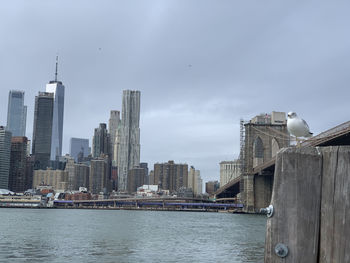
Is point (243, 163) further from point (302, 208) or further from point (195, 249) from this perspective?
point (302, 208)

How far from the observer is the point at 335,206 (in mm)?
3104

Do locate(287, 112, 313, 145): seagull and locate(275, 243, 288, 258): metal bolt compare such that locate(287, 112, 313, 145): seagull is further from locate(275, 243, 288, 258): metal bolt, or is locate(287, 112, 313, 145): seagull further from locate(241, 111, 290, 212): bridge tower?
locate(241, 111, 290, 212): bridge tower

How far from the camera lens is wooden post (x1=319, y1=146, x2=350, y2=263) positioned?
10.1 ft

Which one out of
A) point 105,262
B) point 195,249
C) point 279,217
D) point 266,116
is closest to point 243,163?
point 266,116

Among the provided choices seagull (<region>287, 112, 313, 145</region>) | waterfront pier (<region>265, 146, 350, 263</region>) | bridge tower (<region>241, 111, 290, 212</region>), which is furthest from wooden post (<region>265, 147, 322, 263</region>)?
bridge tower (<region>241, 111, 290, 212</region>)

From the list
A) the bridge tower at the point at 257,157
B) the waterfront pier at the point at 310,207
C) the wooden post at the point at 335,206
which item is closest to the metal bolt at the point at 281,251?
the waterfront pier at the point at 310,207

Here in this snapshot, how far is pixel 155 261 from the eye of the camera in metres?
22.2

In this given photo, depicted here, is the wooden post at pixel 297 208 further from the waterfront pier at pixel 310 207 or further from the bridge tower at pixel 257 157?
the bridge tower at pixel 257 157

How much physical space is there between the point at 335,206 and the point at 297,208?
0.87ft

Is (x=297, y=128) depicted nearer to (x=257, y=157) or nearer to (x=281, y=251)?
(x=281, y=251)

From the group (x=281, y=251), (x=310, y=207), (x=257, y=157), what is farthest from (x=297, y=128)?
(x=257, y=157)

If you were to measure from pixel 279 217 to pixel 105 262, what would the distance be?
18906 mm

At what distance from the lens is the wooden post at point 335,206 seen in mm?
3074

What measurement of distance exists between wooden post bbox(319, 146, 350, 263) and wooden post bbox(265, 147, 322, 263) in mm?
57
